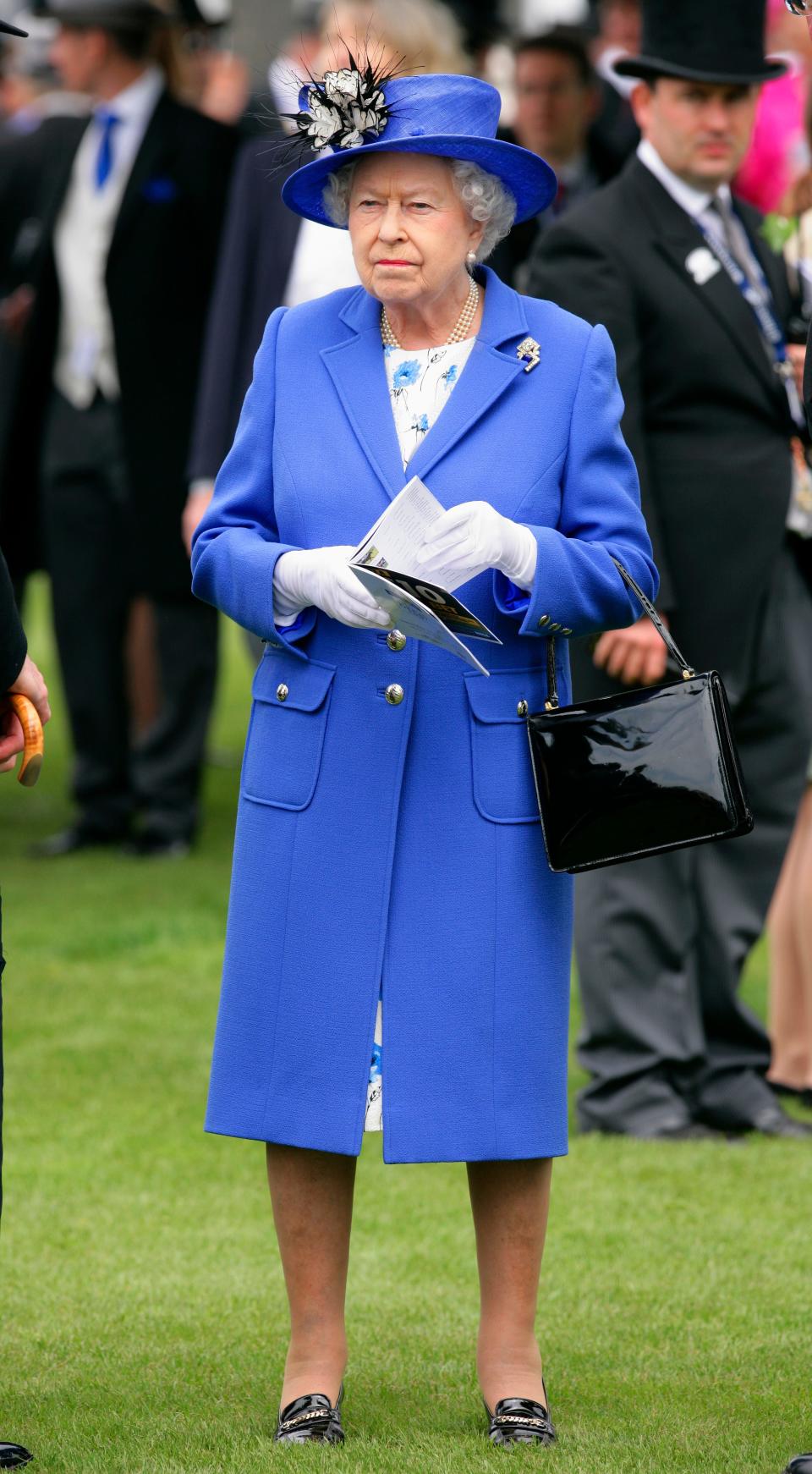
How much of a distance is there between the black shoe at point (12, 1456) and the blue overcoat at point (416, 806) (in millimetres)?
555

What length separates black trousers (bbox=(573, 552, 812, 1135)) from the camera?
5.32 meters

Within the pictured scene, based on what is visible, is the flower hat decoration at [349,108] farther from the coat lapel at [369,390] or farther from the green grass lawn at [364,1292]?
the green grass lawn at [364,1292]

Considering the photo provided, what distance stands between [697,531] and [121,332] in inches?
137

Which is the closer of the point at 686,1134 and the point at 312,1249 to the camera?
the point at 312,1249

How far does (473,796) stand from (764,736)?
2045 millimetres

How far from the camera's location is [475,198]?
3516 millimetres

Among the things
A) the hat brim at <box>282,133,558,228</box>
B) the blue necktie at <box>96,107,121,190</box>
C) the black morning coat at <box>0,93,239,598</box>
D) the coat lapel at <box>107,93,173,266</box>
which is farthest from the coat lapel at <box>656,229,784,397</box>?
the blue necktie at <box>96,107,121,190</box>

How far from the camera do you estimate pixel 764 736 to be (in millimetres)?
5387

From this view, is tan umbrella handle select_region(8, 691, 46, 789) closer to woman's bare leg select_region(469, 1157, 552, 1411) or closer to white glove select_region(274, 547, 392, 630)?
white glove select_region(274, 547, 392, 630)

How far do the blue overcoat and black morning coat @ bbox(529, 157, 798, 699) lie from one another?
5.07ft

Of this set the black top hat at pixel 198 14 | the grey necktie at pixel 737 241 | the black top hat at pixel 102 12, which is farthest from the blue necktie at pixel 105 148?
the grey necktie at pixel 737 241

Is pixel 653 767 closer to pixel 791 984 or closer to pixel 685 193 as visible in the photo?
pixel 685 193

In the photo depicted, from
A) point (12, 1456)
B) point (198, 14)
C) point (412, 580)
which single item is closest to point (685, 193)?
point (412, 580)

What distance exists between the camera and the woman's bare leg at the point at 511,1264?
3.55 meters
